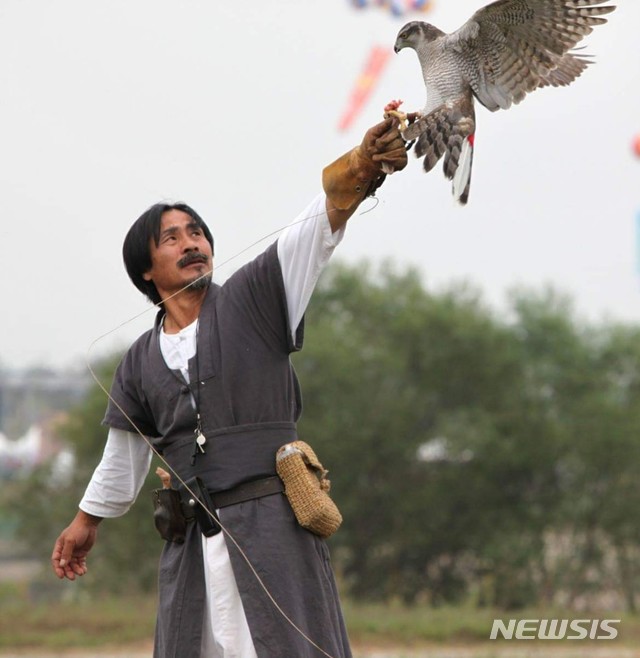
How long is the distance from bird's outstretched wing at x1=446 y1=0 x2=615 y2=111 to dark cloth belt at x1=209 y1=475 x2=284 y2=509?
3.69ft

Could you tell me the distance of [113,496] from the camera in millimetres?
3340

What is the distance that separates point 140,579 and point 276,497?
9029 mm

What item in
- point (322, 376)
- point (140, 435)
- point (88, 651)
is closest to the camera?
point (140, 435)

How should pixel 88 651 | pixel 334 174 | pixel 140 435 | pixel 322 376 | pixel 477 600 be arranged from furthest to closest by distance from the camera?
1. pixel 322 376
2. pixel 477 600
3. pixel 88 651
4. pixel 140 435
5. pixel 334 174

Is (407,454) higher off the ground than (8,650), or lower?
higher

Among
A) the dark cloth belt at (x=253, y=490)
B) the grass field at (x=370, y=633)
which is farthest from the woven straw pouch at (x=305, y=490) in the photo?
the grass field at (x=370, y=633)

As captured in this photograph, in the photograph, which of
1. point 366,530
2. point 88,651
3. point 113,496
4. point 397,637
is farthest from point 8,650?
point 113,496

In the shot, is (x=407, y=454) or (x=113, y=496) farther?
(x=407, y=454)

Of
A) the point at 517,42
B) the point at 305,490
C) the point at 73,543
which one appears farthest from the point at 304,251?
the point at 73,543

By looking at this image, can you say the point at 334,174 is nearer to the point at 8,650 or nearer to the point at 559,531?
the point at 8,650

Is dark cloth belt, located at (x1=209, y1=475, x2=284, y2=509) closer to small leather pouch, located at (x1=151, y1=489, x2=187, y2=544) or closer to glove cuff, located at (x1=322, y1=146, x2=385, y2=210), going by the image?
small leather pouch, located at (x1=151, y1=489, x2=187, y2=544)

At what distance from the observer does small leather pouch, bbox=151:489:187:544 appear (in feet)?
10.1

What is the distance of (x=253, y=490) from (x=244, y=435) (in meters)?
0.14

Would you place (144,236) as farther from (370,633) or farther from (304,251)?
(370,633)
